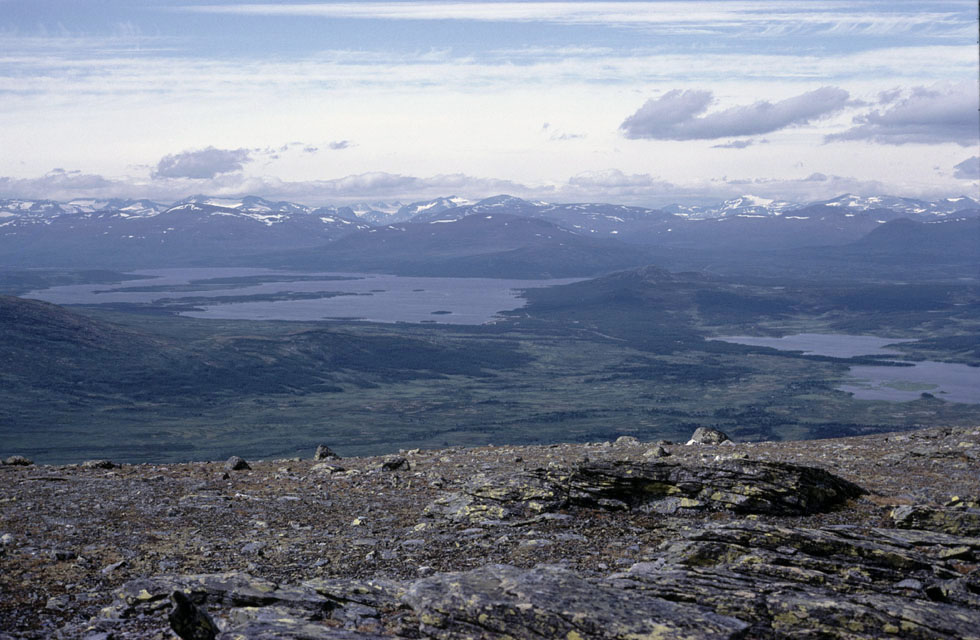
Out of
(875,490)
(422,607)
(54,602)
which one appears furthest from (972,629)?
(54,602)

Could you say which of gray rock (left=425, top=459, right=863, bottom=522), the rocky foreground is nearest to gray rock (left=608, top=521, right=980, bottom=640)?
the rocky foreground

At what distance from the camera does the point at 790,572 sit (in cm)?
1420

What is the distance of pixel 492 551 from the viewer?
17.0m

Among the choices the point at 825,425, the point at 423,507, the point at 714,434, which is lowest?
the point at 825,425

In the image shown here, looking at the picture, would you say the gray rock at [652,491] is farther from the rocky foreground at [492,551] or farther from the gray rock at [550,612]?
the gray rock at [550,612]

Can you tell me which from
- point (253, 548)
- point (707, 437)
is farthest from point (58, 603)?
point (707, 437)

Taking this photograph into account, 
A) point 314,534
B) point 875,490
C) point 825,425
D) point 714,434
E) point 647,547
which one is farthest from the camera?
point 825,425

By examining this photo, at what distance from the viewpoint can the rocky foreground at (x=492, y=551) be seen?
12.4 meters

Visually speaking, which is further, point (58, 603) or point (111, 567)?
point (111, 567)

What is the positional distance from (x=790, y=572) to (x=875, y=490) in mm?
10262

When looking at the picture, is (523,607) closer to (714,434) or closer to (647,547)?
(647,547)

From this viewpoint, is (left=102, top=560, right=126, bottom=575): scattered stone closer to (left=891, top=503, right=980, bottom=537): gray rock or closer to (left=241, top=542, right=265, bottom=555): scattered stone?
(left=241, top=542, right=265, bottom=555): scattered stone

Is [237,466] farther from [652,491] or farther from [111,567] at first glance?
[652,491]

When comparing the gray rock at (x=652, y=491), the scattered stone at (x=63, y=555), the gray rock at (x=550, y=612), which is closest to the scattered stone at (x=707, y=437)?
the gray rock at (x=652, y=491)
